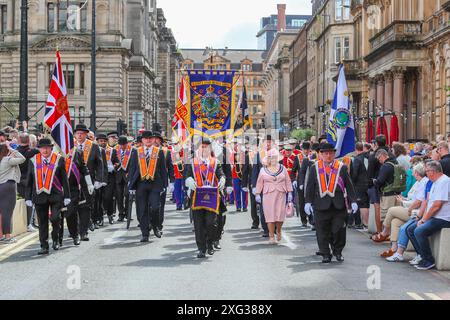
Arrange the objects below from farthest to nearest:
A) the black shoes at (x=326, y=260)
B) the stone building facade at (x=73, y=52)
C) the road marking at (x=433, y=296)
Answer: the stone building facade at (x=73, y=52)
the black shoes at (x=326, y=260)
the road marking at (x=433, y=296)

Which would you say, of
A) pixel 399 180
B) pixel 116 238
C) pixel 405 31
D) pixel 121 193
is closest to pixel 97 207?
pixel 121 193

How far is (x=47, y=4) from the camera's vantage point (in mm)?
76938

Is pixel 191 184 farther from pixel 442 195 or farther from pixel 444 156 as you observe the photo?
pixel 444 156

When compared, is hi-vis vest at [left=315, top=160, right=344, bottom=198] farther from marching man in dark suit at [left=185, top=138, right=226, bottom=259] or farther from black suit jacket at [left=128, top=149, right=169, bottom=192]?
black suit jacket at [left=128, top=149, right=169, bottom=192]

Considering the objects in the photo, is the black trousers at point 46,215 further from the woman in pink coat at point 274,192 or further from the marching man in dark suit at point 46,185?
the woman in pink coat at point 274,192

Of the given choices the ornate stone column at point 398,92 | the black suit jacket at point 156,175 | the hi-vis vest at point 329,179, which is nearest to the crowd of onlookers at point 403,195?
the hi-vis vest at point 329,179

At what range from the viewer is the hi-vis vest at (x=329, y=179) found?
13.0 meters

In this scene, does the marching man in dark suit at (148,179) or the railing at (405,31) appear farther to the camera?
the railing at (405,31)

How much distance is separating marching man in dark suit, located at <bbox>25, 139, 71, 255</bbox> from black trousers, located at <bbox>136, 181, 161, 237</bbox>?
1.87 metres

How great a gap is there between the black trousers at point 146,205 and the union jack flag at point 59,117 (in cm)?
154

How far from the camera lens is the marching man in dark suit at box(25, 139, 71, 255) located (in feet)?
44.6

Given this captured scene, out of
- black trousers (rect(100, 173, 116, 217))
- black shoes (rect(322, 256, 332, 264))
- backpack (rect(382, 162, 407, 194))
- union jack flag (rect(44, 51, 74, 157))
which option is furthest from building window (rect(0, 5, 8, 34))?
black shoes (rect(322, 256, 332, 264))

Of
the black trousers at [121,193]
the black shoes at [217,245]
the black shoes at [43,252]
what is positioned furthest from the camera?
the black trousers at [121,193]
